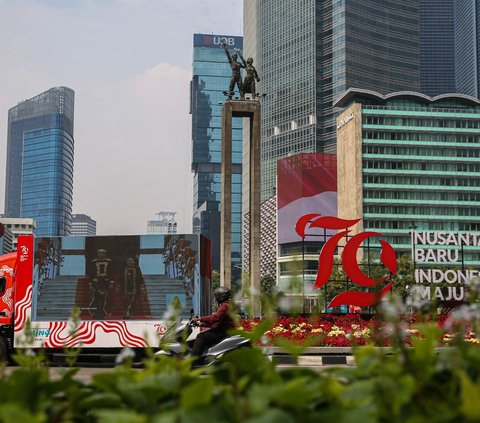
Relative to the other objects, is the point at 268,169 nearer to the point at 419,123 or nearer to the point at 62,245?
the point at 419,123

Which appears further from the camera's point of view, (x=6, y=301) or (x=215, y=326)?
(x=6, y=301)

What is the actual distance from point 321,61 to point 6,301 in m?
157

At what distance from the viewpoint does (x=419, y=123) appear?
12562 centimetres

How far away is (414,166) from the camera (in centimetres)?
12588

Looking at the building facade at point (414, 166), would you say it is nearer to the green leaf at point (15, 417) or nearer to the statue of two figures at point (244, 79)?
the statue of two figures at point (244, 79)

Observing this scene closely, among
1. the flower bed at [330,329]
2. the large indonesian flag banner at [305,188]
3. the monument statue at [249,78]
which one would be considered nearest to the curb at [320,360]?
the flower bed at [330,329]

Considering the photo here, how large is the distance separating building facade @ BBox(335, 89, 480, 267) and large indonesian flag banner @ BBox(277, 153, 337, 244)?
16744 millimetres

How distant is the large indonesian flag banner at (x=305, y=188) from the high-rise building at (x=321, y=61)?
24.7 m

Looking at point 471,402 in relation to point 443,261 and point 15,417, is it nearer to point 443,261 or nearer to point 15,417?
point 15,417

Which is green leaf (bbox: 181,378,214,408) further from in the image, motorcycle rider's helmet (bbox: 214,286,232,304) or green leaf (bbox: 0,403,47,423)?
motorcycle rider's helmet (bbox: 214,286,232,304)

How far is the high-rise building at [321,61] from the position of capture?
16575 cm

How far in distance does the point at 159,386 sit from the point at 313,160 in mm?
142386

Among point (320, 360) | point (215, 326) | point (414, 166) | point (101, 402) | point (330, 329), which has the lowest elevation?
point (320, 360)

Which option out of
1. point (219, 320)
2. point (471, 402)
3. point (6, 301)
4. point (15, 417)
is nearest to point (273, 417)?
point (471, 402)
